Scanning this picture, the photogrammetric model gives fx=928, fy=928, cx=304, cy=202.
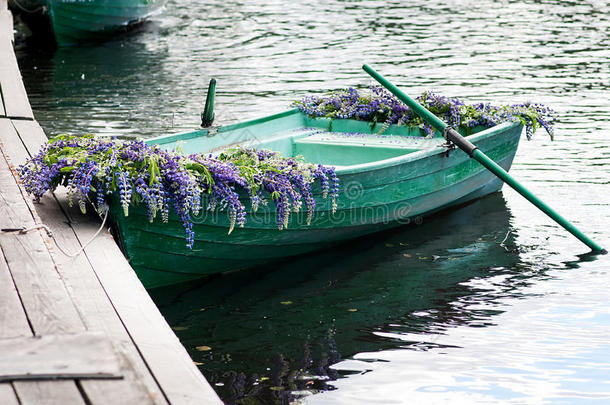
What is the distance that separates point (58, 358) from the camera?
3.50 m

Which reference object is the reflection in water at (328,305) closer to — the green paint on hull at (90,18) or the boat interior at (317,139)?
the boat interior at (317,139)

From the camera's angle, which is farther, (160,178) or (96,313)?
(160,178)

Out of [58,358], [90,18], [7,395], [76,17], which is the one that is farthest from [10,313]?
[90,18]

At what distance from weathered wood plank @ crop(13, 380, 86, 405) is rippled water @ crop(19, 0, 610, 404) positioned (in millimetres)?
1692

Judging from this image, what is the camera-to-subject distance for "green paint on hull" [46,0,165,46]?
18.1m

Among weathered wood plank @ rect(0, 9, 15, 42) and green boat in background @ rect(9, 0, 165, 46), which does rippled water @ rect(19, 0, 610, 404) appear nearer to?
weathered wood plank @ rect(0, 9, 15, 42)

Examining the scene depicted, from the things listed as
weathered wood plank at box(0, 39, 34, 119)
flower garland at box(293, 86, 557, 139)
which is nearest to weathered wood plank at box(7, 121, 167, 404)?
weathered wood plank at box(0, 39, 34, 119)

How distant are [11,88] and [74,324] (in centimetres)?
643

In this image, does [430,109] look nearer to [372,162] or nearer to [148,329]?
[372,162]

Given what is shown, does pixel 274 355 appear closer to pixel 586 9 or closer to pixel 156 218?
pixel 156 218

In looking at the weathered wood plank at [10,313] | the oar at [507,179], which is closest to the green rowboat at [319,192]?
the oar at [507,179]

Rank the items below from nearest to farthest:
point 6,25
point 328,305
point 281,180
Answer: point 281,180 → point 328,305 → point 6,25

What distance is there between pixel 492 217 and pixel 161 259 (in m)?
3.42

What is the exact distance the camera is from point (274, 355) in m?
5.48
